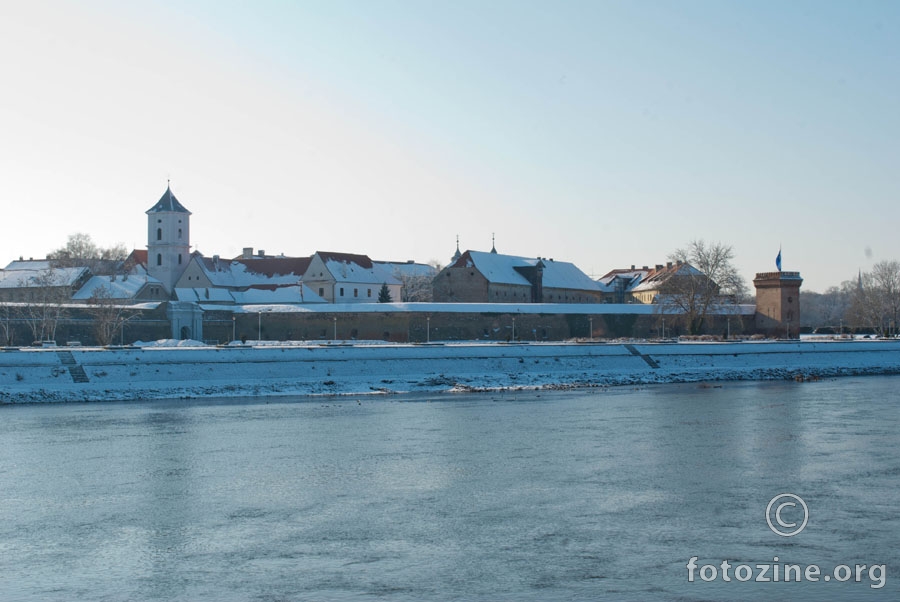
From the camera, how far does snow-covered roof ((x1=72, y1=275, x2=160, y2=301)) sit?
62500mm

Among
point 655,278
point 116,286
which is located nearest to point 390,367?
point 116,286

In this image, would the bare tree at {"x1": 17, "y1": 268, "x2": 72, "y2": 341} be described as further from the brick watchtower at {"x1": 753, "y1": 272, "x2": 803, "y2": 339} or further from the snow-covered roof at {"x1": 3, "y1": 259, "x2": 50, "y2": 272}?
the brick watchtower at {"x1": 753, "y1": 272, "x2": 803, "y2": 339}

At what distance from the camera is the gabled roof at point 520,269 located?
69750 mm

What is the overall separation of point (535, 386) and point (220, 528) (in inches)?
1006

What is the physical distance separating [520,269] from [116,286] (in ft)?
94.5

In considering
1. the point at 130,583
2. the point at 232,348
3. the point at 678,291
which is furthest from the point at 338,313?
the point at 130,583

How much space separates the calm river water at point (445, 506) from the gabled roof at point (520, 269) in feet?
142

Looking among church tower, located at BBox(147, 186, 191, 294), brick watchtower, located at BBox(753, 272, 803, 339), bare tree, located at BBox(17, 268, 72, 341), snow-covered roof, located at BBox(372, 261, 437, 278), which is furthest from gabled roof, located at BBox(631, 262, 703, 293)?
bare tree, located at BBox(17, 268, 72, 341)

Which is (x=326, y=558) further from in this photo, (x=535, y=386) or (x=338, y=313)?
(x=338, y=313)

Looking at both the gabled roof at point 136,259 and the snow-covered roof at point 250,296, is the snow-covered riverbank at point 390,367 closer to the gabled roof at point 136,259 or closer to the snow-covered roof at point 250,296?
the snow-covered roof at point 250,296

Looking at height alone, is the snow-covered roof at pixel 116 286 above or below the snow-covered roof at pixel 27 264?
below

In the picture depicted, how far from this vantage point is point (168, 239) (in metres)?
71.2

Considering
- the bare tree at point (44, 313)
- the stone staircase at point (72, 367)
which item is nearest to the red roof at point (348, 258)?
the bare tree at point (44, 313)

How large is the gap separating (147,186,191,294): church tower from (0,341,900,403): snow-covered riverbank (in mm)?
28815
